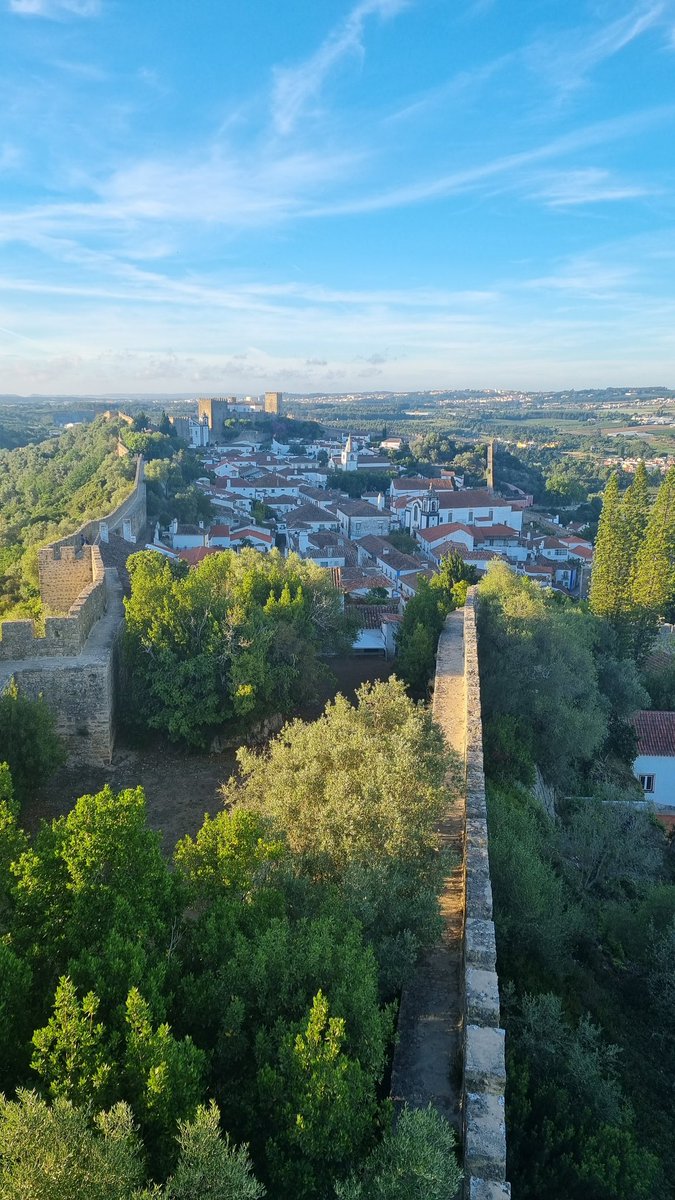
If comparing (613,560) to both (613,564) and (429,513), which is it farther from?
(429,513)

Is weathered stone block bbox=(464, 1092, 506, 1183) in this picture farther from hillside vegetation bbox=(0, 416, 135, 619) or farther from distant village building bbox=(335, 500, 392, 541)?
distant village building bbox=(335, 500, 392, 541)

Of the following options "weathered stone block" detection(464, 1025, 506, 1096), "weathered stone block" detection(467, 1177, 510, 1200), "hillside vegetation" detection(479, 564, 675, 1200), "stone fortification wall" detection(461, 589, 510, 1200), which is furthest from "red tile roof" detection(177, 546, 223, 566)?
"weathered stone block" detection(467, 1177, 510, 1200)

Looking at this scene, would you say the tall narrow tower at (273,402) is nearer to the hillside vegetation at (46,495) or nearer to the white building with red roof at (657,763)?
the hillside vegetation at (46,495)

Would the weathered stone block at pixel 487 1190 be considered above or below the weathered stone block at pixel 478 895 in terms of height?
below

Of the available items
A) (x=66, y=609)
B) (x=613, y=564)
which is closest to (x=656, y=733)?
(x=613, y=564)

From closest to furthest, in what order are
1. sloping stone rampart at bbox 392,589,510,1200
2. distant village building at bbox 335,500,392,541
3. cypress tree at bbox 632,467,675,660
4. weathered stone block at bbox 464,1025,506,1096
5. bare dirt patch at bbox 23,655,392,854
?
sloping stone rampart at bbox 392,589,510,1200 < weathered stone block at bbox 464,1025,506,1096 < bare dirt patch at bbox 23,655,392,854 < cypress tree at bbox 632,467,675,660 < distant village building at bbox 335,500,392,541

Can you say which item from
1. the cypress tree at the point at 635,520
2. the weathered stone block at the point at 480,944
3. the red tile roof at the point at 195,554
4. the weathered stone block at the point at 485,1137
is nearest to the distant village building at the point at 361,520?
the red tile roof at the point at 195,554
